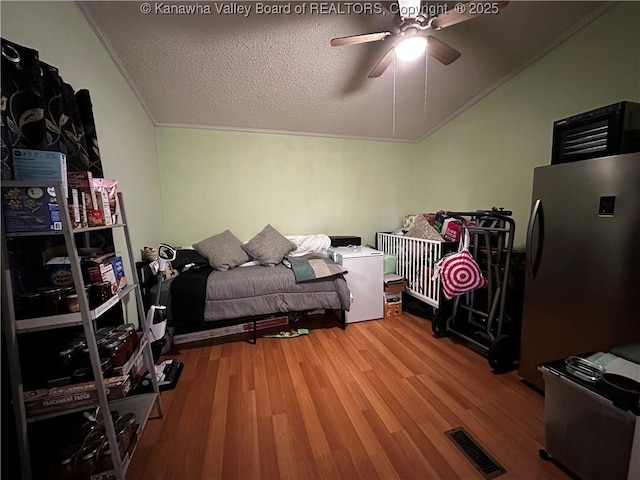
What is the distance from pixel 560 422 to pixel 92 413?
232 centimetres

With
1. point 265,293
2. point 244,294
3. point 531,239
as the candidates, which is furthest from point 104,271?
point 531,239

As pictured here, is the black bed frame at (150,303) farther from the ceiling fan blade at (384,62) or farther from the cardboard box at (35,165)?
the ceiling fan blade at (384,62)

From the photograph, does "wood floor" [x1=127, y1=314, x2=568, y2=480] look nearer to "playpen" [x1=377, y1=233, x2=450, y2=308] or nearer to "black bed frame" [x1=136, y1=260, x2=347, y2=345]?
"black bed frame" [x1=136, y1=260, x2=347, y2=345]

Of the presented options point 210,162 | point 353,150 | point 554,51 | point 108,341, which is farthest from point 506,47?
point 108,341

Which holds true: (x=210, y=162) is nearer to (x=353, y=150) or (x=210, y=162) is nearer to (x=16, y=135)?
(x=353, y=150)

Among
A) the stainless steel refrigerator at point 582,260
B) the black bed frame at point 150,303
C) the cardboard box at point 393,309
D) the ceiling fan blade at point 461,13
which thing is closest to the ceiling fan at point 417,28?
the ceiling fan blade at point 461,13

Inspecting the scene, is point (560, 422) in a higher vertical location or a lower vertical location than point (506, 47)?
lower

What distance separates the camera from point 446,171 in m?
3.33

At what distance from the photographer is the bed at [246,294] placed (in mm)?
2217

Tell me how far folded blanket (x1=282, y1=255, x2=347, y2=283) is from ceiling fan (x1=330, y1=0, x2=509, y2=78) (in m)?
1.81

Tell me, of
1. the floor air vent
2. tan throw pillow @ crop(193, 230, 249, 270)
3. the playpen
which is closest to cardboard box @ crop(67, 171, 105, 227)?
tan throw pillow @ crop(193, 230, 249, 270)

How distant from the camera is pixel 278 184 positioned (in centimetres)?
333

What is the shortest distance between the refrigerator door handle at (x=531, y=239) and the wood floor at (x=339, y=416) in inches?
34.0

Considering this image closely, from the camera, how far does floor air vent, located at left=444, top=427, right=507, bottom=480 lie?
1.21 metres
